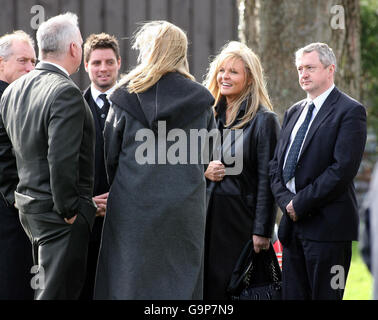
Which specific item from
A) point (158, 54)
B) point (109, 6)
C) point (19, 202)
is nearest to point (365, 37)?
point (109, 6)

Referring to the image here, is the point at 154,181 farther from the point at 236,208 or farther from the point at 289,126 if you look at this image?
the point at 289,126

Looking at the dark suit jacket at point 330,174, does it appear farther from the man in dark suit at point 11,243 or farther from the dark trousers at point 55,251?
the man in dark suit at point 11,243

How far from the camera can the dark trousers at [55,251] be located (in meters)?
3.86

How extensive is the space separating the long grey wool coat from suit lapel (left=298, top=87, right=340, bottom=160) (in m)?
0.67

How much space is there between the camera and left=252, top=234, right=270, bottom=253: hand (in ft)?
15.1

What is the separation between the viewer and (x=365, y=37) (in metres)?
10.7

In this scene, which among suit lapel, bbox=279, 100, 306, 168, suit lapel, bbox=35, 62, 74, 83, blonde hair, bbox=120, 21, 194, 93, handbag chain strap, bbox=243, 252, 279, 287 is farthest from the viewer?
handbag chain strap, bbox=243, 252, 279, 287

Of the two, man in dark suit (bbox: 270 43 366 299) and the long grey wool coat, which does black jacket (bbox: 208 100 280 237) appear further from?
the long grey wool coat

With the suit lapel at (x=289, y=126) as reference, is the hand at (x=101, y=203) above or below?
below

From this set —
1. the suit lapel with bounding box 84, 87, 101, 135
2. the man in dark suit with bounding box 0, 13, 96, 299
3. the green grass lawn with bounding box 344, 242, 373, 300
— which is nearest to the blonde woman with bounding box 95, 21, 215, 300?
the man in dark suit with bounding box 0, 13, 96, 299

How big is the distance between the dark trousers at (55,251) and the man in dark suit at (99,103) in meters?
0.49

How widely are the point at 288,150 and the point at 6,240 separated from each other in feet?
6.07

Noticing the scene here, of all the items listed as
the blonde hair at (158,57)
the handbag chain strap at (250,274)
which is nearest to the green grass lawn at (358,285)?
the handbag chain strap at (250,274)
